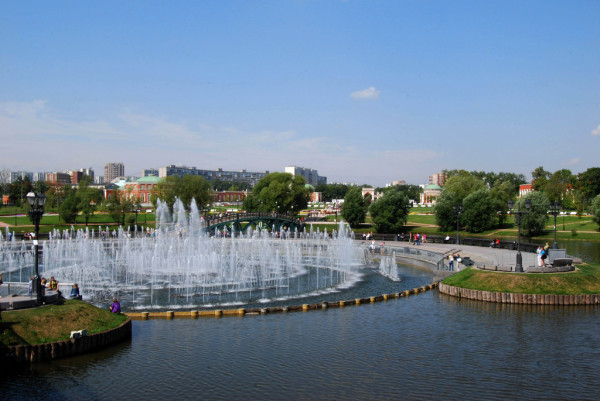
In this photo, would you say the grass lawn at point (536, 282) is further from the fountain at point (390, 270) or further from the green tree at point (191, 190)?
the green tree at point (191, 190)

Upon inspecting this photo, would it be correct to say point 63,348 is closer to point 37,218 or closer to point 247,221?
point 37,218

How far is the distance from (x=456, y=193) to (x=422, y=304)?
68066 millimetres

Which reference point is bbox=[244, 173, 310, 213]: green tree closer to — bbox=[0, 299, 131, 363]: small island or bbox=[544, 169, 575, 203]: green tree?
bbox=[544, 169, 575, 203]: green tree

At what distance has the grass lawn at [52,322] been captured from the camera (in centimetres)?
1881

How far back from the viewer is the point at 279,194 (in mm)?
98375

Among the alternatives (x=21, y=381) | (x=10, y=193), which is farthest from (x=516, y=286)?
(x=10, y=193)

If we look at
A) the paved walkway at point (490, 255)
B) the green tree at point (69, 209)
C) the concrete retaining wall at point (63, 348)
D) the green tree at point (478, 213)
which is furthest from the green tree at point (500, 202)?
the concrete retaining wall at point (63, 348)

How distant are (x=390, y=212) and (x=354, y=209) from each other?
11753 millimetres

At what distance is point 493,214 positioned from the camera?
273ft

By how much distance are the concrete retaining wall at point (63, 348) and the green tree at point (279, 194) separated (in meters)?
76.1

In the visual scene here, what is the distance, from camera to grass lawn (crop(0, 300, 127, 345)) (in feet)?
61.7

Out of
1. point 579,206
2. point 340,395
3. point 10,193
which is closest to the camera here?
point 340,395

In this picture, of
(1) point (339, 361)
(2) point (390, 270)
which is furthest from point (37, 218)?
(2) point (390, 270)

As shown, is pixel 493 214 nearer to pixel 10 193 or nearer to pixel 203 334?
pixel 203 334
